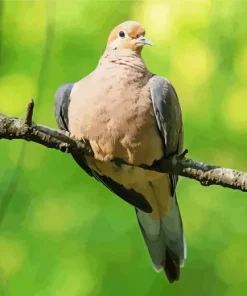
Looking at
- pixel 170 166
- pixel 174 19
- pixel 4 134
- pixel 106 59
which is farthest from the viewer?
pixel 174 19

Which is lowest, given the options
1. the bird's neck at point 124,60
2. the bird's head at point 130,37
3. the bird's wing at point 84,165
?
the bird's wing at point 84,165

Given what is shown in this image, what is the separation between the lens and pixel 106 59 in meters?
1.53

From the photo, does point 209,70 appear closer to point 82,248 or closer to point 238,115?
point 238,115

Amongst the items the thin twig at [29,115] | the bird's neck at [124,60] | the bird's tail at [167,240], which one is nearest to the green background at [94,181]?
the bird's tail at [167,240]

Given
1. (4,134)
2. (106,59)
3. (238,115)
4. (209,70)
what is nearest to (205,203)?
(238,115)

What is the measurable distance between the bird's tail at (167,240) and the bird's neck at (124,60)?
15.9 inches

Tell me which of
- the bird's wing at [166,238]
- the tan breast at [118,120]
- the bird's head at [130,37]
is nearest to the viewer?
the tan breast at [118,120]

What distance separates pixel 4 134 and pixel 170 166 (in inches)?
14.8

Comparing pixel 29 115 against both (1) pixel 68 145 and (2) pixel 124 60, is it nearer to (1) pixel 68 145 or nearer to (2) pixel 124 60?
(1) pixel 68 145

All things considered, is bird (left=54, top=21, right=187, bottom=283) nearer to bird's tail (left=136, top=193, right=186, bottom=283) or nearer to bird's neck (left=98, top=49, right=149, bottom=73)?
bird's neck (left=98, top=49, right=149, bottom=73)

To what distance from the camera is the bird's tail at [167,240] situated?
1.69m

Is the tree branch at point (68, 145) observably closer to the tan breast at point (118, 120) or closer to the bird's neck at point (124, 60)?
the tan breast at point (118, 120)

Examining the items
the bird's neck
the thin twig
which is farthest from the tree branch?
the bird's neck

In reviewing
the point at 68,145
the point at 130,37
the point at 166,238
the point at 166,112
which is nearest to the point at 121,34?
the point at 130,37
